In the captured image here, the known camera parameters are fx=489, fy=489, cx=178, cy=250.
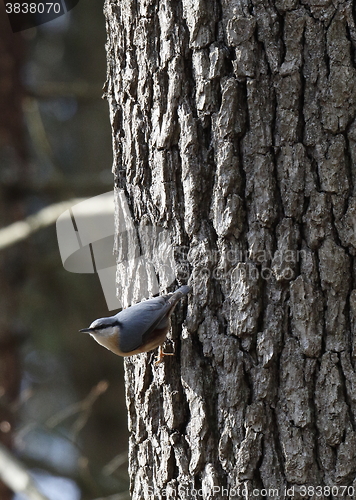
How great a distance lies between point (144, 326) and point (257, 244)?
0.37 metres

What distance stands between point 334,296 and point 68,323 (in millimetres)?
2804

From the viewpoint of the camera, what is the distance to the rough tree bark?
1.18 metres

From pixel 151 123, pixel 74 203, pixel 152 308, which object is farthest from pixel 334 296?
pixel 74 203

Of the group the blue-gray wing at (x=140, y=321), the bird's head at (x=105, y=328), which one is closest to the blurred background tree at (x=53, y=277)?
the bird's head at (x=105, y=328)

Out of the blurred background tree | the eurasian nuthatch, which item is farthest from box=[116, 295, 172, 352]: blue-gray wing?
the blurred background tree

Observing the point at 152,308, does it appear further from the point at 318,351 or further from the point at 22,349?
the point at 22,349

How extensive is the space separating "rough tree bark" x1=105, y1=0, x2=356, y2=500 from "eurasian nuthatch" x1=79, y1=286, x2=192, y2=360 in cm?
6

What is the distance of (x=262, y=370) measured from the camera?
1219mm

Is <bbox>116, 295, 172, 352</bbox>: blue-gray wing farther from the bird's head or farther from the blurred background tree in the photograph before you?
the blurred background tree

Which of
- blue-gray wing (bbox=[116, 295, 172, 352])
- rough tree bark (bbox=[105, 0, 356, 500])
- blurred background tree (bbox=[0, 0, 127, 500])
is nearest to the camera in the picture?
rough tree bark (bbox=[105, 0, 356, 500])

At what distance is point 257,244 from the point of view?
4.14 ft

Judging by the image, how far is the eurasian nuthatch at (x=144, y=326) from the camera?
1312 millimetres

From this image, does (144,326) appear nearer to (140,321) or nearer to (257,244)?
(140,321)

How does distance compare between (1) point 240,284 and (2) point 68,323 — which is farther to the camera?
(2) point 68,323
